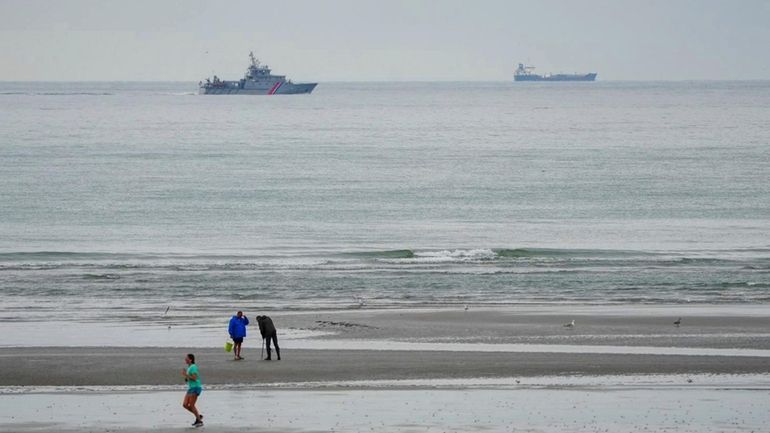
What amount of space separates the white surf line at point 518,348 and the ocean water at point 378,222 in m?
7.42

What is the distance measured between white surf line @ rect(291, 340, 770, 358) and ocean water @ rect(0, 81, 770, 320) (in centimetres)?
742

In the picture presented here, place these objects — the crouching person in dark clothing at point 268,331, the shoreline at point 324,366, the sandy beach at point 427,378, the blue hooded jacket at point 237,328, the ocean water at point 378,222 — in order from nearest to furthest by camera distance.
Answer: the sandy beach at point 427,378, the shoreline at point 324,366, the blue hooded jacket at point 237,328, the crouching person in dark clothing at point 268,331, the ocean water at point 378,222

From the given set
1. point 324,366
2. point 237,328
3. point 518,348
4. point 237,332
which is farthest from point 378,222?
point 324,366

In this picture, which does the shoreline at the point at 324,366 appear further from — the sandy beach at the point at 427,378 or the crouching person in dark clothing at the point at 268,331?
the crouching person in dark clothing at the point at 268,331

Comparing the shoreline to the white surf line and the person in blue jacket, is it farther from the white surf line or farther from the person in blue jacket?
the white surf line

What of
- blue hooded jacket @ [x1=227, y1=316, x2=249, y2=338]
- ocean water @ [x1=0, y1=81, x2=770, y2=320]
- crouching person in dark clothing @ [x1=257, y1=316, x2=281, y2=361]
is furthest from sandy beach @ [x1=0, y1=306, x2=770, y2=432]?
ocean water @ [x1=0, y1=81, x2=770, y2=320]

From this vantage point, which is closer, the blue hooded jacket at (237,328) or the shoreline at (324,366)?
the shoreline at (324,366)

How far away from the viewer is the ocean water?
38875 mm

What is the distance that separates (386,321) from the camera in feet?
105

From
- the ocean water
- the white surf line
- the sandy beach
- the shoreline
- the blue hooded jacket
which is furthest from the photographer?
the ocean water

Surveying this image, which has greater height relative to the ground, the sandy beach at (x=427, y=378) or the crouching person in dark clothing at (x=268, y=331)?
the crouching person in dark clothing at (x=268, y=331)

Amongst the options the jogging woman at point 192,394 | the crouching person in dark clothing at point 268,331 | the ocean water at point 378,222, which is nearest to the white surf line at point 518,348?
the crouching person in dark clothing at point 268,331

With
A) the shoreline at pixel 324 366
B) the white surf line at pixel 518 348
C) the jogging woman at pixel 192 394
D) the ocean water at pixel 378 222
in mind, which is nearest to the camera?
the jogging woman at pixel 192 394

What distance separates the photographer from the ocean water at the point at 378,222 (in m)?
38.9
